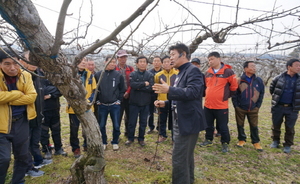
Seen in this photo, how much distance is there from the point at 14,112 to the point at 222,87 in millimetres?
3891

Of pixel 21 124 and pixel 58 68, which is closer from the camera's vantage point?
pixel 58 68

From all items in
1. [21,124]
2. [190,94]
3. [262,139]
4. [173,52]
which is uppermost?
[173,52]

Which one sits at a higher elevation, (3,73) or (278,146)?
(3,73)

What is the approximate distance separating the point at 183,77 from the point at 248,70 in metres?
2.69

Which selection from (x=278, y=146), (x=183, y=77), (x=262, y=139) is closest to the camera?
(x=183, y=77)

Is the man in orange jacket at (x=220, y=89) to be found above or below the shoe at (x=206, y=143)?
above

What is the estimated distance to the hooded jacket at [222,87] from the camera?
414 centimetres

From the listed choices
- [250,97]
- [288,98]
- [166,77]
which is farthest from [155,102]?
[288,98]

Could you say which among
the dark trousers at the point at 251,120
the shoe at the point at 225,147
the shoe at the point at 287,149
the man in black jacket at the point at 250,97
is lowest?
the shoe at the point at 287,149

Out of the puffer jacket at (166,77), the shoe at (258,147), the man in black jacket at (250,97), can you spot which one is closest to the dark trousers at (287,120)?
the man in black jacket at (250,97)

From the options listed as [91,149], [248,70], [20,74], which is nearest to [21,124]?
[20,74]

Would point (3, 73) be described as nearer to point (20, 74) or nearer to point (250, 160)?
point (20, 74)

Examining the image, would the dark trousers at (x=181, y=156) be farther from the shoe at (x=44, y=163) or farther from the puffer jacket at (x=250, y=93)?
the puffer jacket at (x=250, y=93)

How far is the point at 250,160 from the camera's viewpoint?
3.95 metres
